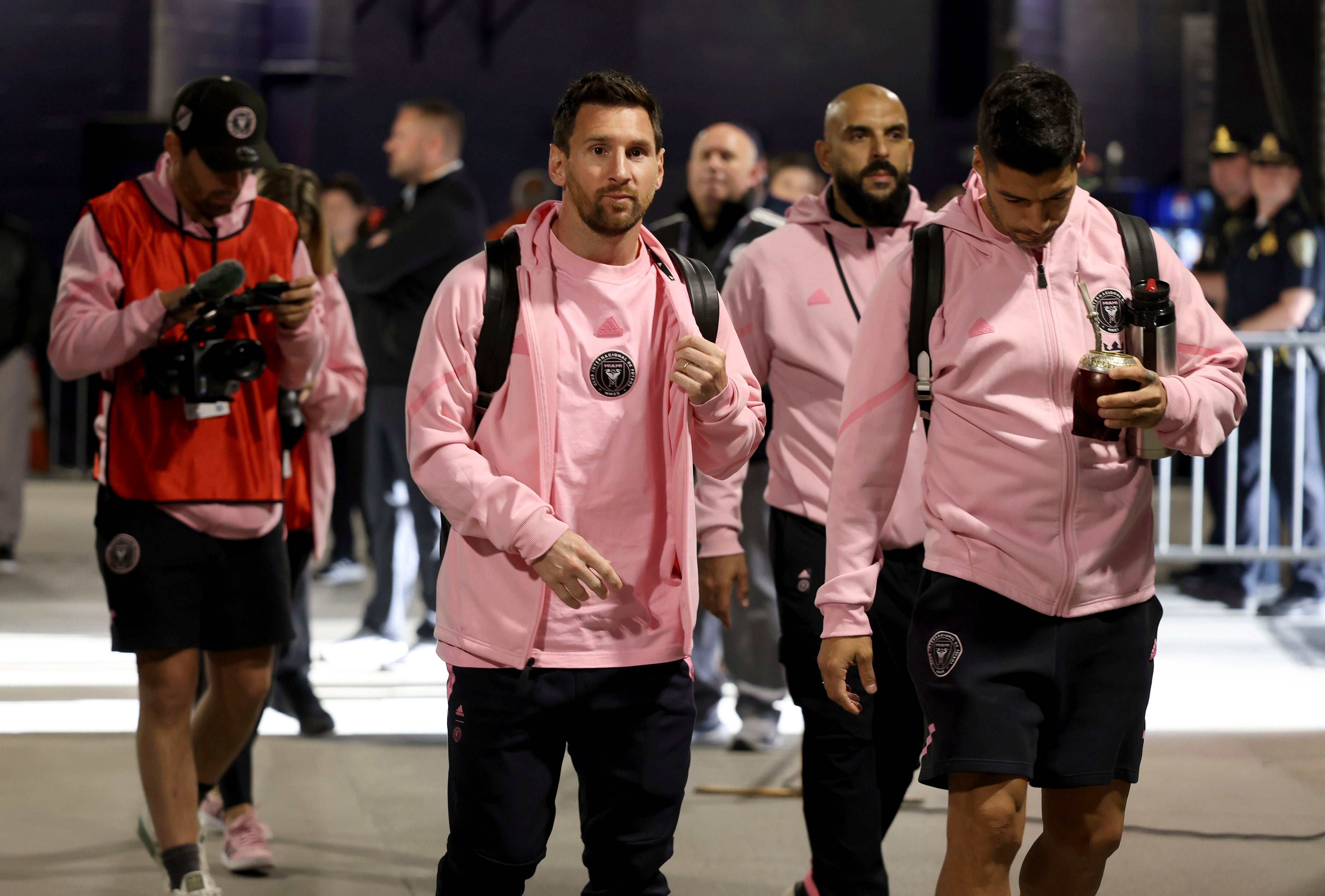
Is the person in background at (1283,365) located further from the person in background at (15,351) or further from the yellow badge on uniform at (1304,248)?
the person in background at (15,351)

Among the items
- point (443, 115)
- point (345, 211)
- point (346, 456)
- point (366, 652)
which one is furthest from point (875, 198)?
point (345, 211)

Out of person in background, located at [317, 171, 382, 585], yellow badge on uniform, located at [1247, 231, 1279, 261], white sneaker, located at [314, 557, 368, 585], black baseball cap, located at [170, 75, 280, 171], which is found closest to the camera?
black baseball cap, located at [170, 75, 280, 171]

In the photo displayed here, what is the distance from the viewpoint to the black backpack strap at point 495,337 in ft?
9.86

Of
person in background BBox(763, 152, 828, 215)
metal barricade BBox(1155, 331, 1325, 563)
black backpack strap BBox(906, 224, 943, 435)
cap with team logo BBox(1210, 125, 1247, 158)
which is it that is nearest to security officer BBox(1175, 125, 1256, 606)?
cap with team logo BBox(1210, 125, 1247, 158)

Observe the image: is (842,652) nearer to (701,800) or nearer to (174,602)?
(174,602)

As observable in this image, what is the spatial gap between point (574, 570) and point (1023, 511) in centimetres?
83

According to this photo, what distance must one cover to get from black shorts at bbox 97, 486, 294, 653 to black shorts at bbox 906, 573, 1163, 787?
1852mm

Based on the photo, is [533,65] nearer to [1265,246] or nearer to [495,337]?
[1265,246]

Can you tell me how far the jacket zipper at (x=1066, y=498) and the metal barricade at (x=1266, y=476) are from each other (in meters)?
5.45

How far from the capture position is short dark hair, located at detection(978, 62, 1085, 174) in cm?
293

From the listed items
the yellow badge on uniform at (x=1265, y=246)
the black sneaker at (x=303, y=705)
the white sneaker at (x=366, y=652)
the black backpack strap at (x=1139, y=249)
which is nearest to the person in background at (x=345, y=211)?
the white sneaker at (x=366, y=652)

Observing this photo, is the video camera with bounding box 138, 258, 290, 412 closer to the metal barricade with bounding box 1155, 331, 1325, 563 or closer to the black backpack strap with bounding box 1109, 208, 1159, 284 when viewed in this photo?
the black backpack strap with bounding box 1109, 208, 1159, 284

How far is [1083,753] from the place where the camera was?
3039mm

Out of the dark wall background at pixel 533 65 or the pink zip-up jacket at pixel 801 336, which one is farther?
the dark wall background at pixel 533 65
